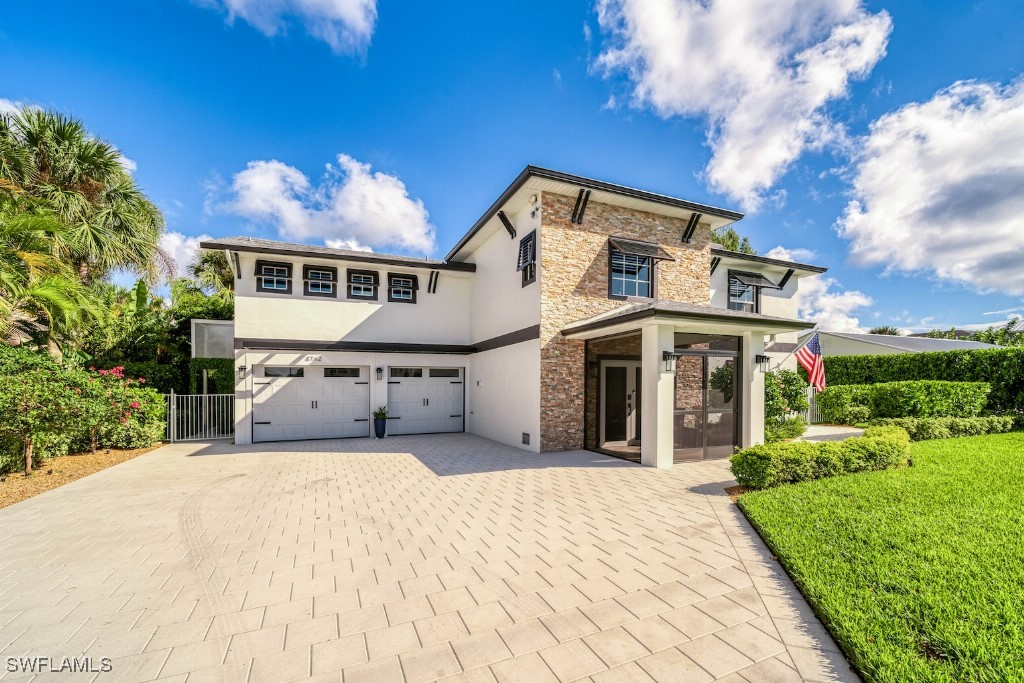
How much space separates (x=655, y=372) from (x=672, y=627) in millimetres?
6108

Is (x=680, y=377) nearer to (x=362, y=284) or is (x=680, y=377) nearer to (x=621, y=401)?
(x=621, y=401)

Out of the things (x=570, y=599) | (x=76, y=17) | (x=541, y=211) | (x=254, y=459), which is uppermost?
(x=76, y=17)

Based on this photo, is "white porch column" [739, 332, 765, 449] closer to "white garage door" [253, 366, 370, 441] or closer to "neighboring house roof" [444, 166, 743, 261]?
"neighboring house roof" [444, 166, 743, 261]

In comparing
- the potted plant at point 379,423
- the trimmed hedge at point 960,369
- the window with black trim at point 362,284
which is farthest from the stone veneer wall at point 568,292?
the trimmed hedge at point 960,369

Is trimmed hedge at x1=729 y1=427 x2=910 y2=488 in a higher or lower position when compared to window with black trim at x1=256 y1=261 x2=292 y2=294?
lower

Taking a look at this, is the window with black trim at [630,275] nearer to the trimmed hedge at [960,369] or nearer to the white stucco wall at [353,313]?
the white stucco wall at [353,313]

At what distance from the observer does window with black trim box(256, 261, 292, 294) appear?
1306 centimetres

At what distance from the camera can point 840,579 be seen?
11.9 ft

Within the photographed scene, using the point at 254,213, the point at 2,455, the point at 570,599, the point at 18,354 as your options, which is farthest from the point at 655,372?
the point at 254,213

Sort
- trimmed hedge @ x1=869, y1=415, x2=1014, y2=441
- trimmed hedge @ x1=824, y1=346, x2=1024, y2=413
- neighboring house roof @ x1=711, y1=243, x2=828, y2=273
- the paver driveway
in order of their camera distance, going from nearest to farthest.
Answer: the paver driveway → trimmed hedge @ x1=869, y1=415, x2=1014, y2=441 → trimmed hedge @ x1=824, y1=346, x2=1024, y2=413 → neighboring house roof @ x1=711, y1=243, x2=828, y2=273

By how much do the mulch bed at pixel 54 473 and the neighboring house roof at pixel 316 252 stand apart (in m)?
6.07

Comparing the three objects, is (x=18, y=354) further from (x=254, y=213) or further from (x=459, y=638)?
(x=254, y=213)

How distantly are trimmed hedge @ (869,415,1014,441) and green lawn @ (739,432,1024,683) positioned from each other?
13.7 feet

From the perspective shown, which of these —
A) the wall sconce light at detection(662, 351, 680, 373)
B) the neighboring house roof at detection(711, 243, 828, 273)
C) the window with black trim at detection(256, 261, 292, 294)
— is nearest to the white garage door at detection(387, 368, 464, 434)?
the window with black trim at detection(256, 261, 292, 294)
